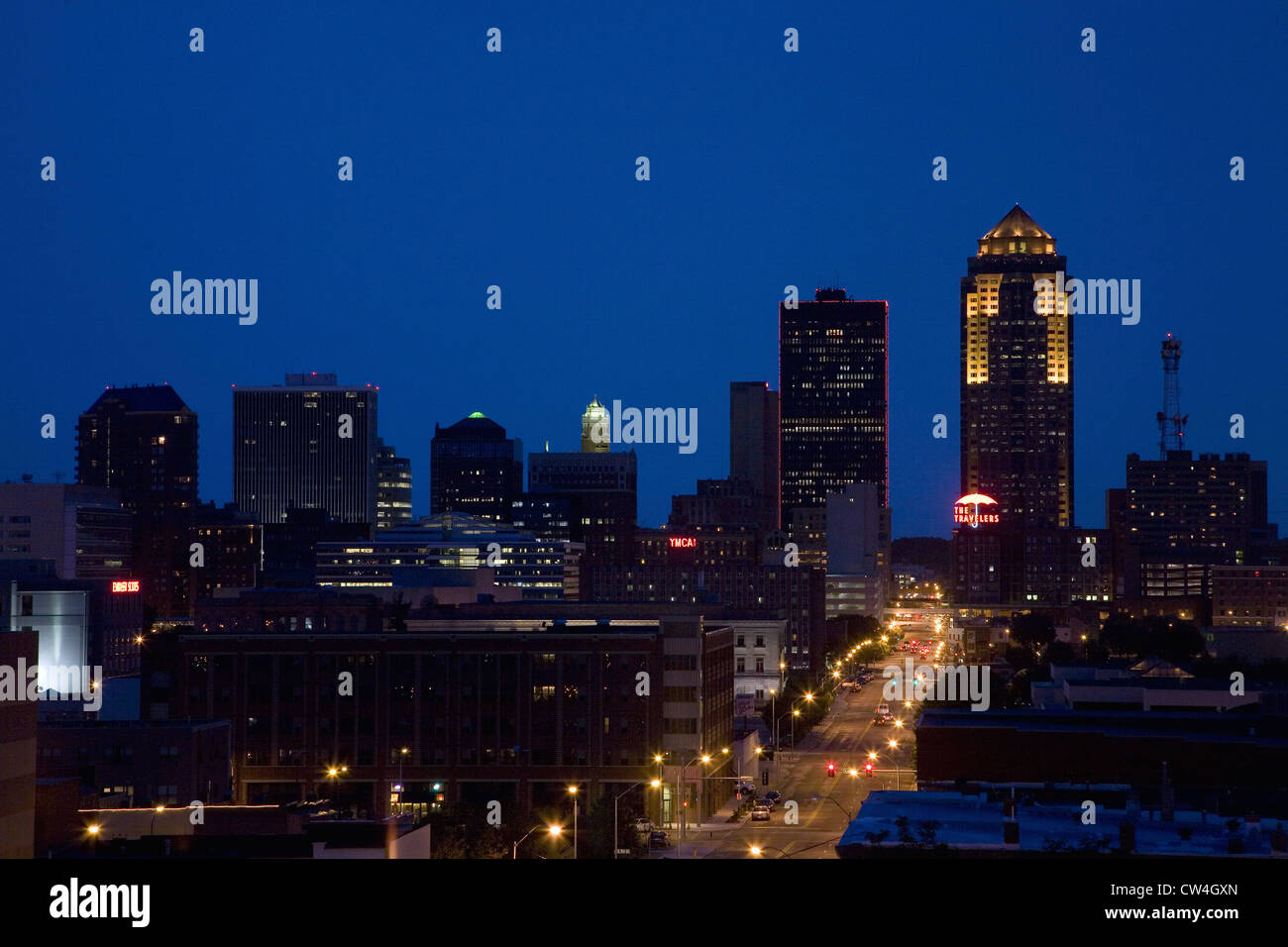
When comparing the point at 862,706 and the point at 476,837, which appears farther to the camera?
the point at 862,706

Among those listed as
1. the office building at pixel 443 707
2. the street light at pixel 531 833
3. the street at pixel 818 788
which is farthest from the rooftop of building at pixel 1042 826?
the office building at pixel 443 707

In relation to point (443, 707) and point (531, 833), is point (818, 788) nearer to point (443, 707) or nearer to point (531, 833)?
point (443, 707)

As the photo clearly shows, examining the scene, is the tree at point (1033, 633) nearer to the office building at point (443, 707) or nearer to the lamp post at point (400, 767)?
the office building at point (443, 707)

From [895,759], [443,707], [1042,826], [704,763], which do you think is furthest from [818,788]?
[1042,826]

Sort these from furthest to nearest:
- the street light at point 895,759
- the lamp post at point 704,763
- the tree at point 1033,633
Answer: the tree at point 1033,633 < the street light at point 895,759 < the lamp post at point 704,763

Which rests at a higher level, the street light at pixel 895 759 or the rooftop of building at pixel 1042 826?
the rooftop of building at pixel 1042 826

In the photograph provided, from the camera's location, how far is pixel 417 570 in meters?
139

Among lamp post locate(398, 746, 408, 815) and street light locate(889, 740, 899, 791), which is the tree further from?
lamp post locate(398, 746, 408, 815)

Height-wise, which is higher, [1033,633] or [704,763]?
[704,763]

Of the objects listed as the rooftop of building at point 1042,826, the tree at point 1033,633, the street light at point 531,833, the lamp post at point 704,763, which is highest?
the rooftop of building at point 1042,826

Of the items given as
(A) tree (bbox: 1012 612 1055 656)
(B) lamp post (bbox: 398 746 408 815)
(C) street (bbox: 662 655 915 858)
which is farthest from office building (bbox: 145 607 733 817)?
(A) tree (bbox: 1012 612 1055 656)
